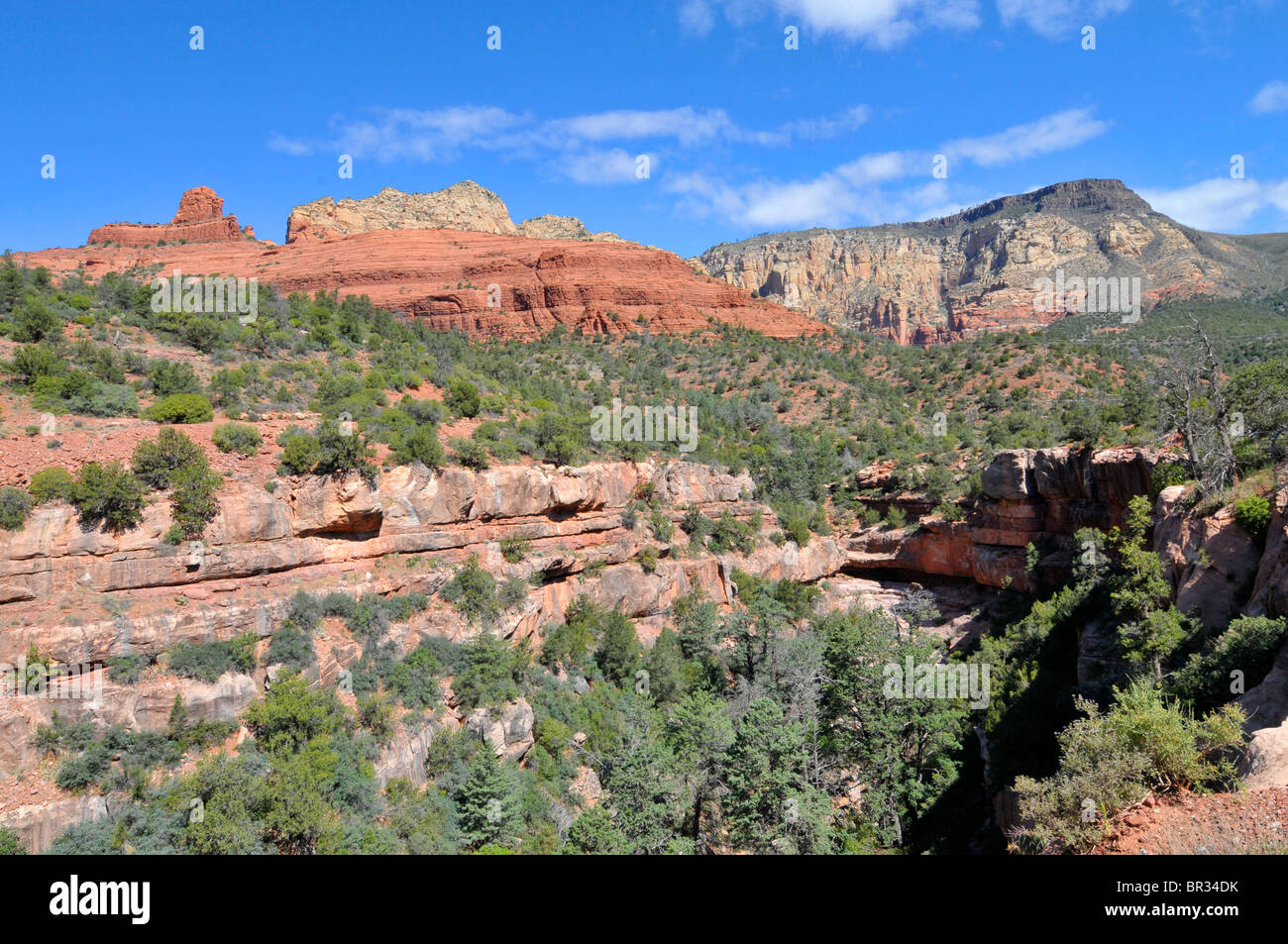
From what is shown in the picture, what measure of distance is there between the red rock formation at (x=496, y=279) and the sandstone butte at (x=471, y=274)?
0.36 feet

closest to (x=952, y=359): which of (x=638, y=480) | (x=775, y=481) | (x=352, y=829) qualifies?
(x=775, y=481)

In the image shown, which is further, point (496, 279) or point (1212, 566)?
point (496, 279)

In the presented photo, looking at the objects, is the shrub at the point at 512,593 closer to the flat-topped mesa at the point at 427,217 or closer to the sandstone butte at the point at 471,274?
the sandstone butte at the point at 471,274

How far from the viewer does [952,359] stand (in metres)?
50.2

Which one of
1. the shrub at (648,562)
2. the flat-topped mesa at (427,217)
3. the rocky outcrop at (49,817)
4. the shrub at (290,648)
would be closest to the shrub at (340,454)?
the shrub at (290,648)

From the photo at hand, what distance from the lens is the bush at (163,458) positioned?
48.5 ft

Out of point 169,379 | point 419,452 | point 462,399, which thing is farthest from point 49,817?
point 462,399

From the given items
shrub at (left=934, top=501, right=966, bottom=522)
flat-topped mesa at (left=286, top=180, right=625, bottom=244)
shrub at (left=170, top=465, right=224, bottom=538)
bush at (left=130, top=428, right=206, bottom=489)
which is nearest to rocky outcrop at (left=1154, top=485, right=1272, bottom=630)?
shrub at (left=934, top=501, right=966, bottom=522)

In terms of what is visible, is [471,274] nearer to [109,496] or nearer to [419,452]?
[419,452]

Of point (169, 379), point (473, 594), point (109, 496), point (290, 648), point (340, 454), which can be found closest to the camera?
point (109, 496)

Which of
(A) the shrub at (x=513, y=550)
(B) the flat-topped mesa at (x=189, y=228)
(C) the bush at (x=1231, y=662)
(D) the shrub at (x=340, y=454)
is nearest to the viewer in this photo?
(C) the bush at (x=1231, y=662)

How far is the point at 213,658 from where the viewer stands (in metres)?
14.0

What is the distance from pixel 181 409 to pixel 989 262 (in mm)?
129818

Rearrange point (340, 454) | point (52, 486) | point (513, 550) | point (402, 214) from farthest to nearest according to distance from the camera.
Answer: point (402, 214) → point (513, 550) → point (340, 454) → point (52, 486)
